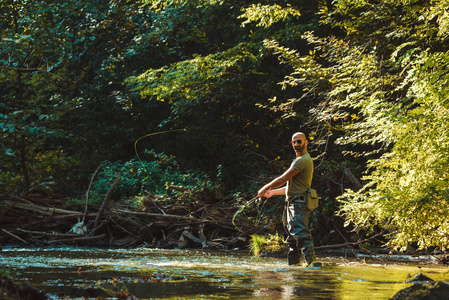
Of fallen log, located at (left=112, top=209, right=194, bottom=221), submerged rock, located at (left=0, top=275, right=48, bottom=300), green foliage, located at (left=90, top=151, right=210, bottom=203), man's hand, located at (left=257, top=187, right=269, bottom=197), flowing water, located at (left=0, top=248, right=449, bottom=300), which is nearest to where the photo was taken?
submerged rock, located at (left=0, top=275, right=48, bottom=300)

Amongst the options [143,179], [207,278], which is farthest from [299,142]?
[143,179]

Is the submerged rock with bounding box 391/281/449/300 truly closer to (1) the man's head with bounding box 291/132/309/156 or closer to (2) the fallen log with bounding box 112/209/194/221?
(1) the man's head with bounding box 291/132/309/156

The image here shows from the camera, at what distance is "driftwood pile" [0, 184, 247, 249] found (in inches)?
518

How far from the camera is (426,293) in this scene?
14.4 feet

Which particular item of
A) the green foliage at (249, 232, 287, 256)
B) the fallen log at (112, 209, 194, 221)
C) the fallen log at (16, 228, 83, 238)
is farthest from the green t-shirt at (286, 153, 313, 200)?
the fallen log at (16, 228, 83, 238)

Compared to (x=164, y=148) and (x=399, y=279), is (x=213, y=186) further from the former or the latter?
(x=399, y=279)

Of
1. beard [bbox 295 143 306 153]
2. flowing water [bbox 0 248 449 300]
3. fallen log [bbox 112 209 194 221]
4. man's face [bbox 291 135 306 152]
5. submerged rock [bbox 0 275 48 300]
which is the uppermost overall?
man's face [bbox 291 135 306 152]

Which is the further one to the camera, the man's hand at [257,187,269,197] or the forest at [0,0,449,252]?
the forest at [0,0,449,252]

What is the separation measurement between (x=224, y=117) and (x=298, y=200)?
33.7 ft

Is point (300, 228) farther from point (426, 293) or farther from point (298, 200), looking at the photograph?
point (426, 293)

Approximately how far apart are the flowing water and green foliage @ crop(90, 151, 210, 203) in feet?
23.7

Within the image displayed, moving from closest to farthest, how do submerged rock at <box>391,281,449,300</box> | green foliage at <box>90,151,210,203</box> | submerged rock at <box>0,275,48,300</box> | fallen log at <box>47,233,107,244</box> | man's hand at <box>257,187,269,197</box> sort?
submerged rock at <box>0,275,48,300</box> → submerged rock at <box>391,281,449,300</box> → man's hand at <box>257,187,269,197</box> → fallen log at <box>47,233,107,244</box> → green foliage at <box>90,151,210,203</box>

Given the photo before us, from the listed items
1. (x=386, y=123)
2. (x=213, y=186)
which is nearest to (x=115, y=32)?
(x=213, y=186)

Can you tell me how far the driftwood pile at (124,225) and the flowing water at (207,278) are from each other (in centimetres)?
408
